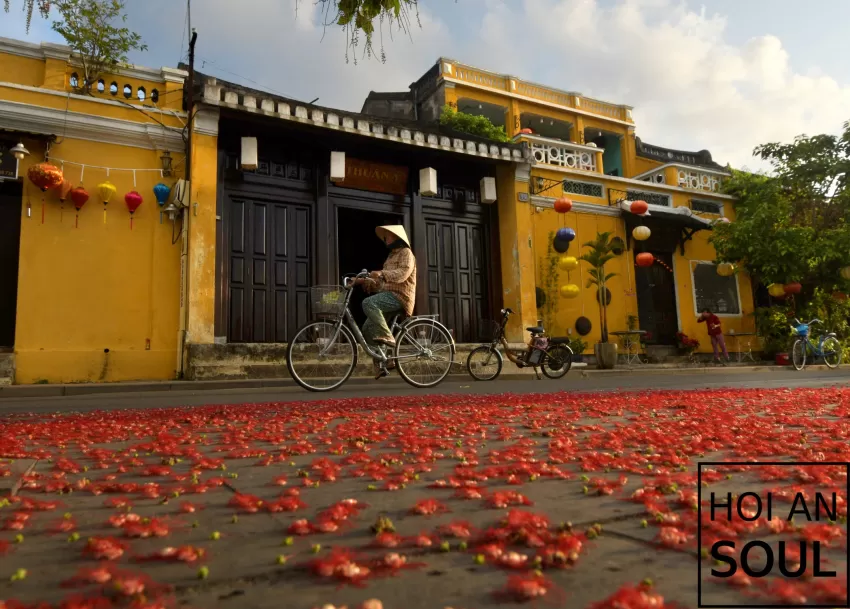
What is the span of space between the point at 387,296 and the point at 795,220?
44.1ft

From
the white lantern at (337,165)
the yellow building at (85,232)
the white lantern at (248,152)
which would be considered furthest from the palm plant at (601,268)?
the yellow building at (85,232)

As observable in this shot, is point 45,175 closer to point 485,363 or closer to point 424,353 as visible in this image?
point 424,353

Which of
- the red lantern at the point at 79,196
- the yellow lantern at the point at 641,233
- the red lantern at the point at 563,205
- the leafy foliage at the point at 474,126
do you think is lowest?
the red lantern at the point at 79,196

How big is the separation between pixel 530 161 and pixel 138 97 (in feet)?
23.9

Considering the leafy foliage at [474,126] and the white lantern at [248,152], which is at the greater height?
the leafy foliage at [474,126]

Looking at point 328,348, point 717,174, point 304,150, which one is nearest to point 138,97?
point 304,150

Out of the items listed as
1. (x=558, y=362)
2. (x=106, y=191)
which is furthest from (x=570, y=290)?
(x=106, y=191)

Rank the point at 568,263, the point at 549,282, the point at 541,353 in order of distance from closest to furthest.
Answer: the point at 541,353 < the point at 568,263 < the point at 549,282

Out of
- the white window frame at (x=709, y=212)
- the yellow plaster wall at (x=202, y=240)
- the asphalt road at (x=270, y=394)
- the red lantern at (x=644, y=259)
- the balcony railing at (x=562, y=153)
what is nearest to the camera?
the asphalt road at (x=270, y=394)

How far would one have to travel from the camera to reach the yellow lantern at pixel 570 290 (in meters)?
11.8

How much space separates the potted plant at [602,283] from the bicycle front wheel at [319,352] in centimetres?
713

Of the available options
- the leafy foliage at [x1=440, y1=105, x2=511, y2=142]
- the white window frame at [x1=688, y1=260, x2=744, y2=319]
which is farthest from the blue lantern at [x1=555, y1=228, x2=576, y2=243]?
the leafy foliage at [x1=440, y1=105, x2=511, y2=142]

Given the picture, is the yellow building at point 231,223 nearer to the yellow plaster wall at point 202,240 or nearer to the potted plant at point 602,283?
the yellow plaster wall at point 202,240

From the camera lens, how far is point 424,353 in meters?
5.97
